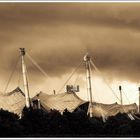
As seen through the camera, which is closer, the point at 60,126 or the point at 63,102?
the point at 60,126

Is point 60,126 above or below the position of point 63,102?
below

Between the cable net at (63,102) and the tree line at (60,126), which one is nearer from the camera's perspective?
the tree line at (60,126)

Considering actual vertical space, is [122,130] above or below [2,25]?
below

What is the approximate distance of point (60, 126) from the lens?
9.55 metres

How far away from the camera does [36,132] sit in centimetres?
889

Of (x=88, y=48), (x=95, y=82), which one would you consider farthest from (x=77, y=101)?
(x=88, y=48)

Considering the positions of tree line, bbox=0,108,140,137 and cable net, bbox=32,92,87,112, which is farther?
cable net, bbox=32,92,87,112

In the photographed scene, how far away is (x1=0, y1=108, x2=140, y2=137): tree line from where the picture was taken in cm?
868

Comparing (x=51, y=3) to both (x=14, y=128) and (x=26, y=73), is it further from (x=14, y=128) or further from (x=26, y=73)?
(x=14, y=128)

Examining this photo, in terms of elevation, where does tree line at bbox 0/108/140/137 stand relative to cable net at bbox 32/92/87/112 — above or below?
below

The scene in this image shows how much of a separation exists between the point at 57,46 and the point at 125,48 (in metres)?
1.46

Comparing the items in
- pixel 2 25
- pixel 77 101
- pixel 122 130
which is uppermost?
pixel 2 25

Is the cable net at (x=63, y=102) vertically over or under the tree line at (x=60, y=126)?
over

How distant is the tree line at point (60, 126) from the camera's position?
8680 millimetres
